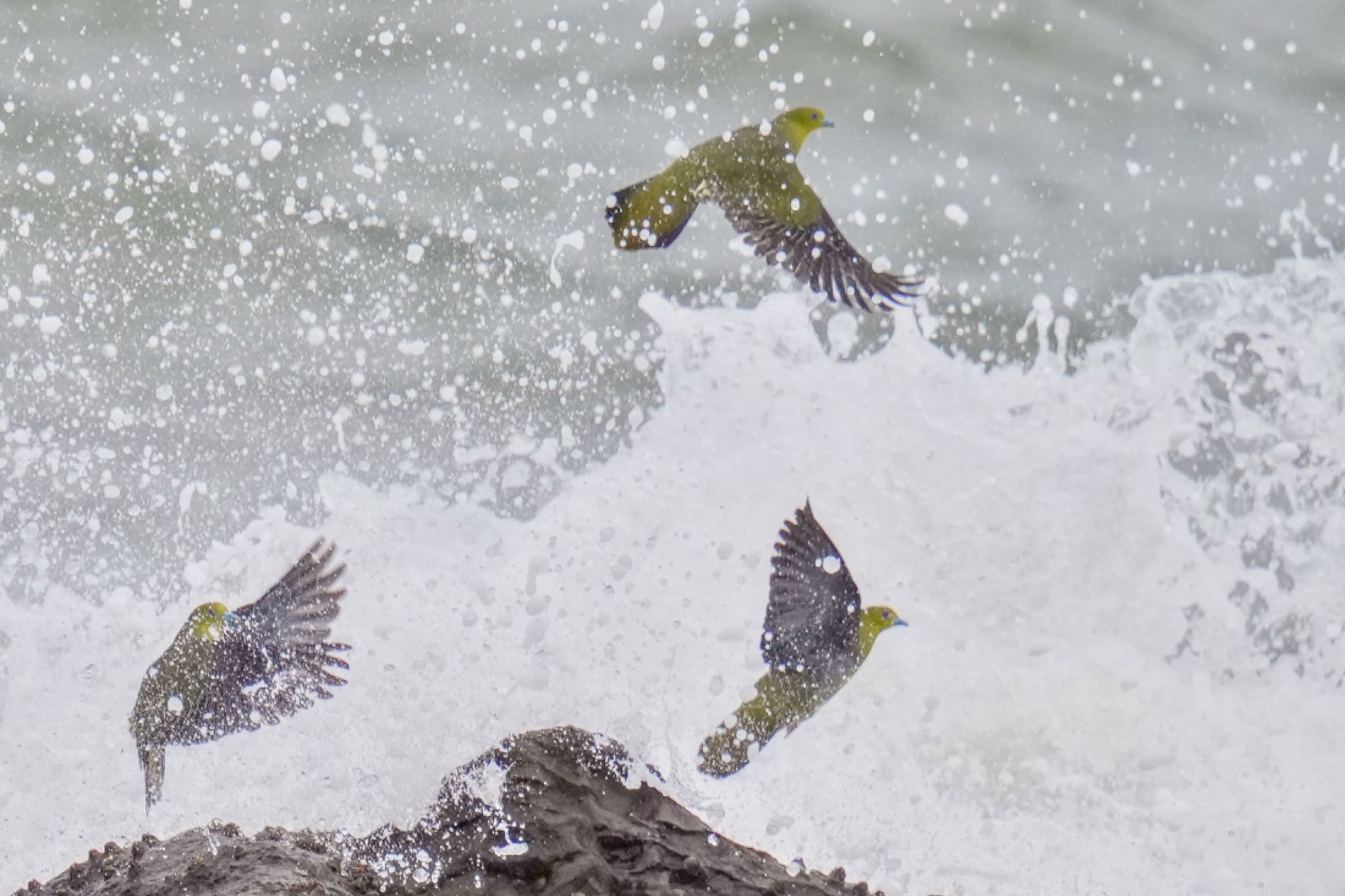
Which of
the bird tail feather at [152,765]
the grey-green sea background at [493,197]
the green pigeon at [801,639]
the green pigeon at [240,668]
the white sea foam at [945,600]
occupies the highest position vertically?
the grey-green sea background at [493,197]

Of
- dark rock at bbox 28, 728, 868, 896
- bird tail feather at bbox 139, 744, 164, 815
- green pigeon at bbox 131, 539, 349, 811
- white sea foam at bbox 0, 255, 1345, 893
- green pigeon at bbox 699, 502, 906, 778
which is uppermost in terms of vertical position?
white sea foam at bbox 0, 255, 1345, 893

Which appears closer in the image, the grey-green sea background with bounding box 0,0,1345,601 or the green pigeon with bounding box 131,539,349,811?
the green pigeon with bounding box 131,539,349,811

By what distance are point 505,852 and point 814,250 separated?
5.76ft

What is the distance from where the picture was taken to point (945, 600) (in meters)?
5.58

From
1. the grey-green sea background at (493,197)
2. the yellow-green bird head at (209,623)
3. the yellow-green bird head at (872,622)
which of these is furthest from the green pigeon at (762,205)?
the grey-green sea background at (493,197)

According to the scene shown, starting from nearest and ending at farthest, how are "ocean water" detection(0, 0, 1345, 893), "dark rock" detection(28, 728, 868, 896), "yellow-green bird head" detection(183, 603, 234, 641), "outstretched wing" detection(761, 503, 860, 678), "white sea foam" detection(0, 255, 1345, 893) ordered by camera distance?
"dark rock" detection(28, 728, 868, 896)
"yellow-green bird head" detection(183, 603, 234, 641)
"outstretched wing" detection(761, 503, 860, 678)
"white sea foam" detection(0, 255, 1345, 893)
"ocean water" detection(0, 0, 1345, 893)

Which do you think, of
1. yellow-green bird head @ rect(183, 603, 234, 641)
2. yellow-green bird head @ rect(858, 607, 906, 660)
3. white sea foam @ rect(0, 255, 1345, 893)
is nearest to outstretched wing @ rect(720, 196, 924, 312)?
yellow-green bird head @ rect(858, 607, 906, 660)

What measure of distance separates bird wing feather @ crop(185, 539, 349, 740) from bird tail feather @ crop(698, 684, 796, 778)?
95 centimetres

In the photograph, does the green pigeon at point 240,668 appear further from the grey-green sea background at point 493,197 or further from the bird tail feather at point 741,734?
the grey-green sea background at point 493,197

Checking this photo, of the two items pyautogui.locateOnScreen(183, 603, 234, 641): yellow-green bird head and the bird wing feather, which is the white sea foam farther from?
pyautogui.locateOnScreen(183, 603, 234, 641): yellow-green bird head

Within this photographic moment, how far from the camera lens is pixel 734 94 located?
20.2 ft

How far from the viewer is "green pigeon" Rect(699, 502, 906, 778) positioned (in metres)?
3.61

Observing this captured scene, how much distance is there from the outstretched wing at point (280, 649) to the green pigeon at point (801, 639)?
1.01 meters

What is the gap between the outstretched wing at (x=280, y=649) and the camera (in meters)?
3.51
